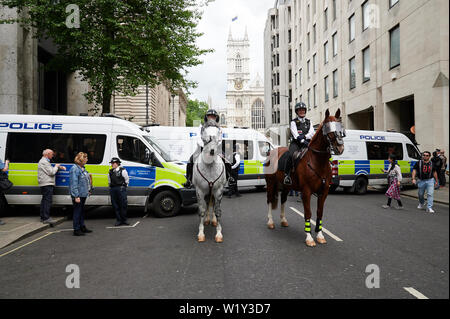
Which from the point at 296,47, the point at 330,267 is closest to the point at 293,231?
the point at 330,267

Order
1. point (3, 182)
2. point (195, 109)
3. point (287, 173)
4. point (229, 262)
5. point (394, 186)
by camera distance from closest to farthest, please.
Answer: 1. point (229, 262)
2. point (287, 173)
3. point (3, 182)
4. point (394, 186)
5. point (195, 109)

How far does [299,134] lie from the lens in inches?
237

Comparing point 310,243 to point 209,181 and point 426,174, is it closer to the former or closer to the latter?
point 209,181

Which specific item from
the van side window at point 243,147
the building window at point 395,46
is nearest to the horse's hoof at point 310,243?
the van side window at point 243,147

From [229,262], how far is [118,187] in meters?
4.17

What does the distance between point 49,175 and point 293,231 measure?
21.0 feet

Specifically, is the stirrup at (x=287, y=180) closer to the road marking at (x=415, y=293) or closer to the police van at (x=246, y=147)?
the road marking at (x=415, y=293)

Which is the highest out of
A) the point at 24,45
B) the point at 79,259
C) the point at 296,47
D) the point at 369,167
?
the point at 296,47

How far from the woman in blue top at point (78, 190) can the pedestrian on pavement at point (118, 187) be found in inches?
28.4

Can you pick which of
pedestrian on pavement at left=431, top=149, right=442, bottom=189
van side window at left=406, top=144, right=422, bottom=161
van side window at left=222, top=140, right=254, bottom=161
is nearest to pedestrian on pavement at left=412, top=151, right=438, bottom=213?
pedestrian on pavement at left=431, top=149, right=442, bottom=189

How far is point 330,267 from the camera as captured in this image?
431 centimetres

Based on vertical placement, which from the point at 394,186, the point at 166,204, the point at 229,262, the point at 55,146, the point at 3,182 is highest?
the point at 55,146

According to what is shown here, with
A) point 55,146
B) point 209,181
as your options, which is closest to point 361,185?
point 209,181
